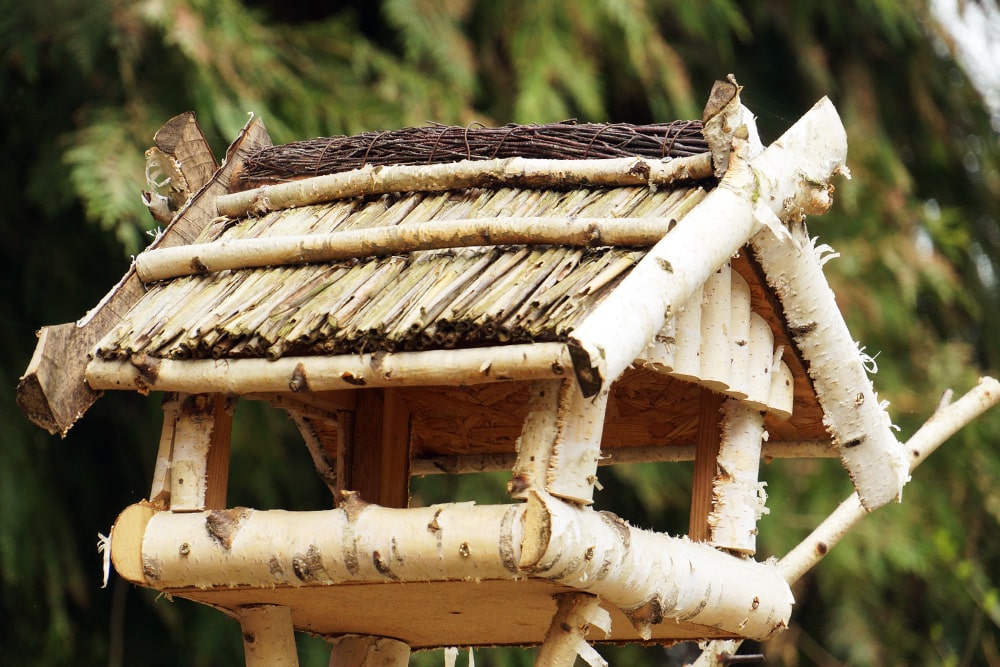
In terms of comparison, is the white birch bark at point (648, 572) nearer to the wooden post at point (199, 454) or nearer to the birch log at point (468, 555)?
the birch log at point (468, 555)

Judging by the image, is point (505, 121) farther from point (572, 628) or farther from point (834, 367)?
point (572, 628)

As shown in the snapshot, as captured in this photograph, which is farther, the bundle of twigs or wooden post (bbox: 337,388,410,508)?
wooden post (bbox: 337,388,410,508)

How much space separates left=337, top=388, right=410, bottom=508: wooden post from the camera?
2.49m

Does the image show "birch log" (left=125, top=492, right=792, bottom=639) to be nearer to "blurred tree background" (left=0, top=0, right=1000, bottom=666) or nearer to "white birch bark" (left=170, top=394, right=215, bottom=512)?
"white birch bark" (left=170, top=394, right=215, bottom=512)

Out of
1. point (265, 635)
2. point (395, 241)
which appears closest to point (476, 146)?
point (395, 241)

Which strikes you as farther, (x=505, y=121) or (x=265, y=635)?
(x=505, y=121)

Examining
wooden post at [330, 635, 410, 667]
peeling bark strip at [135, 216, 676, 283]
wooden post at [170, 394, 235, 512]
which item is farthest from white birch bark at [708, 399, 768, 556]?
wooden post at [170, 394, 235, 512]

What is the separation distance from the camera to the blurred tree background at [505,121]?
12.4 ft

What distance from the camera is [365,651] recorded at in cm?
246

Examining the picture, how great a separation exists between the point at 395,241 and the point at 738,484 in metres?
0.66

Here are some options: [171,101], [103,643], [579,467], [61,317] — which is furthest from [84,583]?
[579,467]

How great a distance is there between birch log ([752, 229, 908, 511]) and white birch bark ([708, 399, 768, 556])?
13cm

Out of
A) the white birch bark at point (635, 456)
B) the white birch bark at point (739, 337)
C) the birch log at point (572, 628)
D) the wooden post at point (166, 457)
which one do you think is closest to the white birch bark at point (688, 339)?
the white birch bark at point (739, 337)

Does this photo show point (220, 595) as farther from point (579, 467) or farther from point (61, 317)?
point (61, 317)
